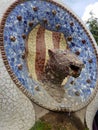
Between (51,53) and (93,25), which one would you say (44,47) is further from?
(93,25)

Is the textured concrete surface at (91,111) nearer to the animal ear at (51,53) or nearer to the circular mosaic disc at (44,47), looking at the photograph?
the circular mosaic disc at (44,47)

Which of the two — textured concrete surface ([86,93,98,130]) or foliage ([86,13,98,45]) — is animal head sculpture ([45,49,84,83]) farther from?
foliage ([86,13,98,45])

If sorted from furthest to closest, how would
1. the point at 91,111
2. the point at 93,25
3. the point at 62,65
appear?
the point at 93,25 → the point at 91,111 → the point at 62,65

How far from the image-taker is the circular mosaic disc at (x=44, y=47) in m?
5.23

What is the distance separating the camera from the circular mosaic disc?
17.2 feet

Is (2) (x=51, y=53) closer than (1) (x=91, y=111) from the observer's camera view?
Yes

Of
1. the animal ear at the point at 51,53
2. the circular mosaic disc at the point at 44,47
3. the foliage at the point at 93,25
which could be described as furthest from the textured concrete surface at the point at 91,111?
the foliage at the point at 93,25

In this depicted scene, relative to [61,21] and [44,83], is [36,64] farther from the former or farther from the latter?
[61,21]

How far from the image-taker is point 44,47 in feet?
18.5

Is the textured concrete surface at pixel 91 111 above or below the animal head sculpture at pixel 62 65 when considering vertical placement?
below

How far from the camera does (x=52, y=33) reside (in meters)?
5.82

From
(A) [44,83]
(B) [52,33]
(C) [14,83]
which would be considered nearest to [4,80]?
(C) [14,83]

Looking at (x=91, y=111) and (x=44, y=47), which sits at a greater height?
(x=44, y=47)

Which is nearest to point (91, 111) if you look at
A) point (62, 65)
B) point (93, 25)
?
point (62, 65)
